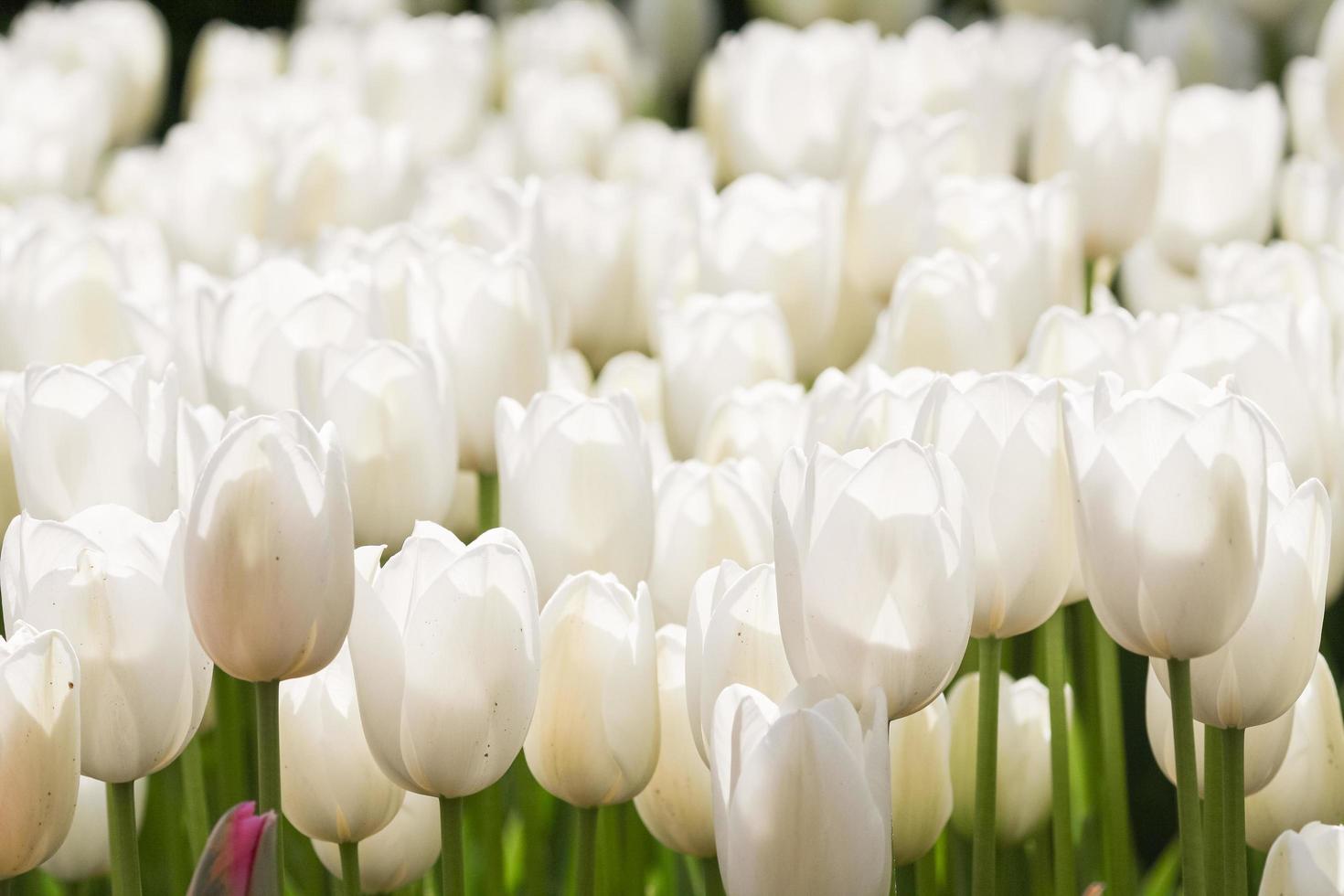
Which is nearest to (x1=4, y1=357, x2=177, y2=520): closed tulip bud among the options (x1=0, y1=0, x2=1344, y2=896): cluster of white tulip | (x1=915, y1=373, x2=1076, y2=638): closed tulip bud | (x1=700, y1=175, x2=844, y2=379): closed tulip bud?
(x1=0, y1=0, x2=1344, y2=896): cluster of white tulip

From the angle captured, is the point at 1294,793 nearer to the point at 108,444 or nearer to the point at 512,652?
the point at 512,652

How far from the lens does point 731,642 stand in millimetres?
566

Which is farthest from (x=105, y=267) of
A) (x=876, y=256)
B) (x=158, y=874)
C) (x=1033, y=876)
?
(x=1033, y=876)

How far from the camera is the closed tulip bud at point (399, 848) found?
685mm

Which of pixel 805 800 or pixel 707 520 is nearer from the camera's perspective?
pixel 805 800

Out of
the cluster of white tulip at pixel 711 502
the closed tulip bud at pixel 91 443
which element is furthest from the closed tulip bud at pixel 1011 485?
the closed tulip bud at pixel 91 443

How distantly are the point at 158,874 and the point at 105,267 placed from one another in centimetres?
37

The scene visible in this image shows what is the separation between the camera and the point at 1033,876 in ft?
2.71

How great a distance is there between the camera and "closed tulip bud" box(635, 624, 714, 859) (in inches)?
24.9

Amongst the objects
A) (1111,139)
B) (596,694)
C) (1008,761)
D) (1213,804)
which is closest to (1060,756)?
(1008,761)

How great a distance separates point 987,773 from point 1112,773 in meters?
0.21

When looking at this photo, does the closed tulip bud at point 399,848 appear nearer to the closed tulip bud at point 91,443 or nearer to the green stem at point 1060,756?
the closed tulip bud at point 91,443

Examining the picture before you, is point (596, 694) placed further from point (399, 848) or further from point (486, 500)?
point (486, 500)

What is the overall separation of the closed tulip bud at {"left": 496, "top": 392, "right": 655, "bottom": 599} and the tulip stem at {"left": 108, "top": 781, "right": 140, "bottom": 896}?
0.63 ft
